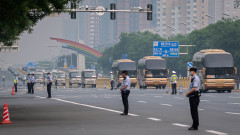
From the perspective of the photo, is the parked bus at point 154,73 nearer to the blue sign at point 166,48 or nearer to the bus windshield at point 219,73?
the blue sign at point 166,48

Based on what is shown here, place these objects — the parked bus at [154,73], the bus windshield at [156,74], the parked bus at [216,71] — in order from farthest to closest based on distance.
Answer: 1. the bus windshield at [156,74]
2. the parked bus at [154,73]
3. the parked bus at [216,71]

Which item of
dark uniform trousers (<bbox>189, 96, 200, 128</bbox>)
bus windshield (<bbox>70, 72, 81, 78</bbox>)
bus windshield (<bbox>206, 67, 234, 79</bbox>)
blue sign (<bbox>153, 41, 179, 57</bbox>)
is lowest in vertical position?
dark uniform trousers (<bbox>189, 96, 200, 128</bbox>)

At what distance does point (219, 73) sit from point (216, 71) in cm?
30

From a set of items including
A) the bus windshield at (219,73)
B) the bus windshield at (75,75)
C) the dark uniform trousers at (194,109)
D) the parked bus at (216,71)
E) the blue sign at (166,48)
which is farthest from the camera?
the bus windshield at (75,75)

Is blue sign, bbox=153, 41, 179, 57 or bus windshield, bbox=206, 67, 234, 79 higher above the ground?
blue sign, bbox=153, 41, 179, 57

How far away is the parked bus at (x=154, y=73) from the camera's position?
69056 millimetres

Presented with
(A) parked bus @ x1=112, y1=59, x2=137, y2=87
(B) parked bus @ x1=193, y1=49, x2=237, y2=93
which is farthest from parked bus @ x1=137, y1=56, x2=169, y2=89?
(B) parked bus @ x1=193, y1=49, x2=237, y2=93

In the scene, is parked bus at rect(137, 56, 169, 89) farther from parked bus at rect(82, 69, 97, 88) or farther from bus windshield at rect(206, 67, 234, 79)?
bus windshield at rect(206, 67, 234, 79)

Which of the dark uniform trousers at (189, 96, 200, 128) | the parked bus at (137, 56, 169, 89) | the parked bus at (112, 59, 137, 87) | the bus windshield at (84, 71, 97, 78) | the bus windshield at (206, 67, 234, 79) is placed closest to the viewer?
the dark uniform trousers at (189, 96, 200, 128)

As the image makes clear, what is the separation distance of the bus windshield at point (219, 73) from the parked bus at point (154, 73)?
17.1 meters

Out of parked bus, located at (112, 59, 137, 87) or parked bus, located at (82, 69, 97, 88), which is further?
parked bus, located at (82, 69, 97, 88)

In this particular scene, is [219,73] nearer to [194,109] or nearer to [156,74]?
[156,74]

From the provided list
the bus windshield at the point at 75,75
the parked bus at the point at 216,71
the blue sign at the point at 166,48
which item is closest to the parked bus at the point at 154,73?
the blue sign at the point at 166,48

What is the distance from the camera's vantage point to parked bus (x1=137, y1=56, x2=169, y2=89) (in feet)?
227
